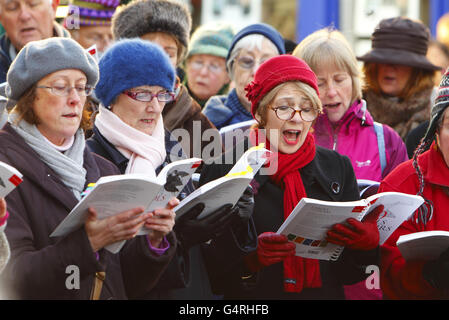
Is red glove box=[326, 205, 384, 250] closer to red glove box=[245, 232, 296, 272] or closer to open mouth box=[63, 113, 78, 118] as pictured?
red glove box=[245, 232, 296, 272]

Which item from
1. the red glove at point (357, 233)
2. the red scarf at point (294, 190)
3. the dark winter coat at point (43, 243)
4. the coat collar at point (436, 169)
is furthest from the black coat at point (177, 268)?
the coat collar at point (436, 169)

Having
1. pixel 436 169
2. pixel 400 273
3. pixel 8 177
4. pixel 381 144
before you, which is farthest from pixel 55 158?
pixel 381 144

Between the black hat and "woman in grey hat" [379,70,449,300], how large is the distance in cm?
160

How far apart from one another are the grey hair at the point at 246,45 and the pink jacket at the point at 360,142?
895 mm

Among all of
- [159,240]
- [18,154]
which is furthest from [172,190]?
[18,154]

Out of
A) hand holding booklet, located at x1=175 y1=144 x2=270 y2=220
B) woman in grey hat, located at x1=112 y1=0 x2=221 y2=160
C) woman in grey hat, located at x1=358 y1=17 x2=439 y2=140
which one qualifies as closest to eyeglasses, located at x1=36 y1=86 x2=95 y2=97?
hand holding booklet, located at x1=175 y1=144 x2=270 y2=220

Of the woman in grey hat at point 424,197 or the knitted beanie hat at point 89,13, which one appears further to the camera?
the knitted beanie hat at point 89,13

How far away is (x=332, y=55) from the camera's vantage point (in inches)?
194

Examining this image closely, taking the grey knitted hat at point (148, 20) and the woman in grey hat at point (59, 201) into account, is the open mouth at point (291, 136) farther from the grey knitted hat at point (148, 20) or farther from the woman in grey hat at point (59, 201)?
the grey knitted hat at point (148, 20)

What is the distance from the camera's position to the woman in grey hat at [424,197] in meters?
3.90

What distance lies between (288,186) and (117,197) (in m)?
1.18

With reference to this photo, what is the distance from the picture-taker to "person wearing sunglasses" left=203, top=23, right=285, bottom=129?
5.48m

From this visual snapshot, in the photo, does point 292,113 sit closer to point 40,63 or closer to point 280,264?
point 280,264
